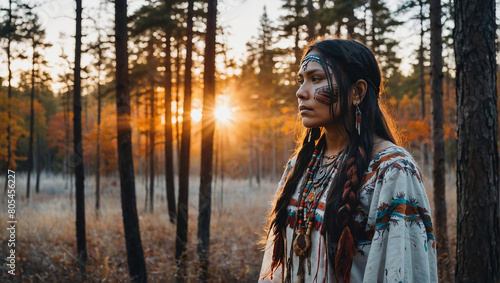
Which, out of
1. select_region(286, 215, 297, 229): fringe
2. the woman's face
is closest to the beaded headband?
the woman's face

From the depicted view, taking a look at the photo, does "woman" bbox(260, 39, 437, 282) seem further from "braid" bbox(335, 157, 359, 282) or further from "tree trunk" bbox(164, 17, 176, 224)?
"tree trunk" bbox(164, 17, 176, 224)

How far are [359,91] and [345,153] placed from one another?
34 centimetres

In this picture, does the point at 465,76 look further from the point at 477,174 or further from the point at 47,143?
the point at 47,143

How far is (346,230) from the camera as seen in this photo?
5.03ft

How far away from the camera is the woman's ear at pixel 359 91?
1.83m

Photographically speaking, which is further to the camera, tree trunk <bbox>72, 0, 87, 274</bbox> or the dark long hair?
tree trunk <bbox>72, 0, 87, 274</bbox>

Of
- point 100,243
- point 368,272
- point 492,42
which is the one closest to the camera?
point 368,272

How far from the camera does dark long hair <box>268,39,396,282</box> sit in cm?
156

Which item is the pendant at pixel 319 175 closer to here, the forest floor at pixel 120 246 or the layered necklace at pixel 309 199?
the layered necklace at pixel 309 199

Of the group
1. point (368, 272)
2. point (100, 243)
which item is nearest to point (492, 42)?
point (368, 272)

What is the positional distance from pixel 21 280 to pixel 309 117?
8.31m

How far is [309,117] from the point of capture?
188 cm

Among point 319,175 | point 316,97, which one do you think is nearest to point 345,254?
point 319,175

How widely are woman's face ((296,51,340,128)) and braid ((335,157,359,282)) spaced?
39 cm
